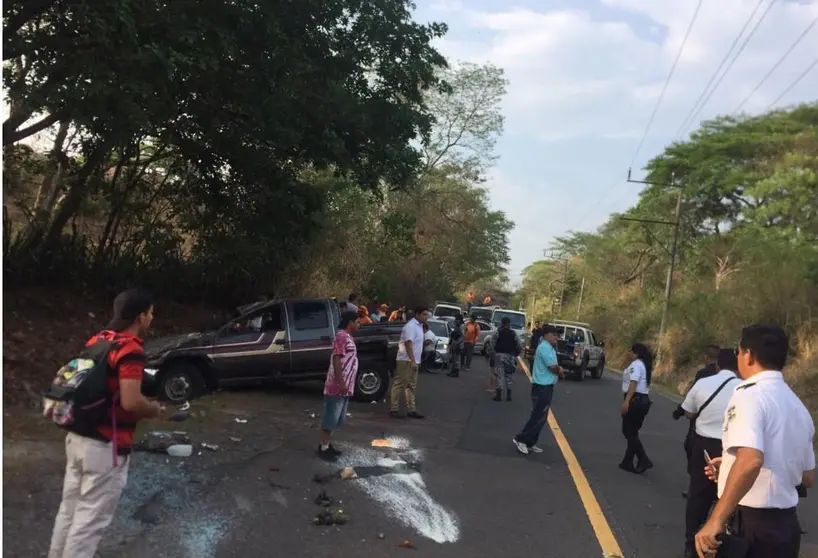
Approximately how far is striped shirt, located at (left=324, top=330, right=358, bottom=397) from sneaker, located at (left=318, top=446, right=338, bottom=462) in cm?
66

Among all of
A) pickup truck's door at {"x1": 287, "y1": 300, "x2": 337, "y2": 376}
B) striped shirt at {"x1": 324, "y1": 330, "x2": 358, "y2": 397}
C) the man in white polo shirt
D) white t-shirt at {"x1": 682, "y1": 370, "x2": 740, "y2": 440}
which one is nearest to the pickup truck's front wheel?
pickup truck's door at {"x1": 287, "y1": 300, "x2": 337, "y2": 376}

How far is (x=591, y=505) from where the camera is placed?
7.34 meters

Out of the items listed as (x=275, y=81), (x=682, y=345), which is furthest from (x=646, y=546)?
(x=682, y=345)

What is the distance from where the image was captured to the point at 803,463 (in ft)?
11.2

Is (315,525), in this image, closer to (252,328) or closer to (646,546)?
(646,546)

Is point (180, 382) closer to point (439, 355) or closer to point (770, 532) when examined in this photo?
point (439, 355)

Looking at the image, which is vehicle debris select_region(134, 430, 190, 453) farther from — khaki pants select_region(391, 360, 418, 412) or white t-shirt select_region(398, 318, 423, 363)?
white t-shirt select_region(398, 318, 423, 363)

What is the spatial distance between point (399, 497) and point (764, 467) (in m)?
4.33

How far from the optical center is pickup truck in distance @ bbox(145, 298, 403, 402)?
12664 millimetres

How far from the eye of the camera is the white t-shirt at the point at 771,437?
3.29m

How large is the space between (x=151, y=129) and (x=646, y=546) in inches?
303

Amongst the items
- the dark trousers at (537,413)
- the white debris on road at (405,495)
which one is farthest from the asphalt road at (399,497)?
the dark trousers at (537,413)

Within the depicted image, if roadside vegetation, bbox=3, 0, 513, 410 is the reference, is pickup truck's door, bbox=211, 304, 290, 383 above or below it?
below

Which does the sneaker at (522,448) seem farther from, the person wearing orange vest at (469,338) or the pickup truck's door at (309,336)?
the person wearing orange vest at (469,338)
